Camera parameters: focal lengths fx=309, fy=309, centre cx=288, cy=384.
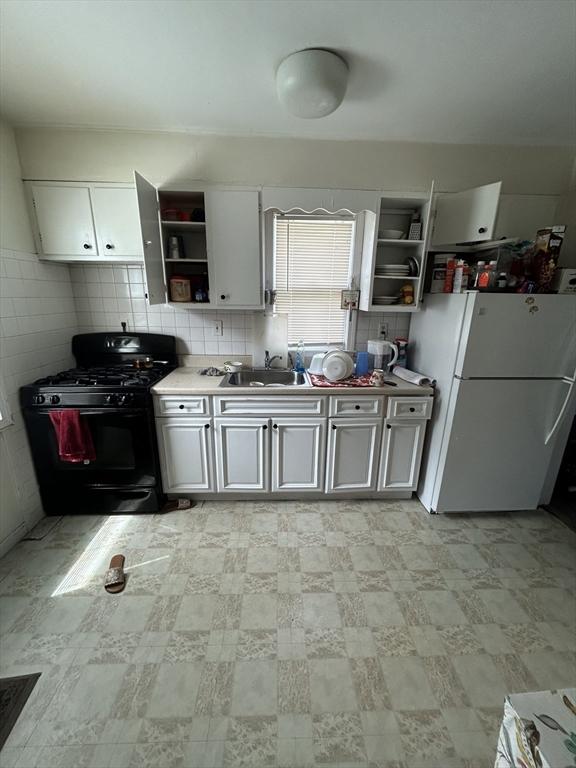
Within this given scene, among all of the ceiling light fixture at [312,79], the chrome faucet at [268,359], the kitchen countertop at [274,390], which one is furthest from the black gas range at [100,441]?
the ceiling light fixture at [312,79]

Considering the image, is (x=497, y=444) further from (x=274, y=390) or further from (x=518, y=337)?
(x=274, y=390)

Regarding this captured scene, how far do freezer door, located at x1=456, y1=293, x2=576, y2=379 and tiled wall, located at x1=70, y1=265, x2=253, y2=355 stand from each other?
1570mm

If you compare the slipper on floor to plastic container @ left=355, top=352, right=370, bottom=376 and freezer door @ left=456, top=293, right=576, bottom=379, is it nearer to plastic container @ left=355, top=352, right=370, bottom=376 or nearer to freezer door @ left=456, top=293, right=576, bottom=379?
plastic container @ left=355, top=352, right=370, bottom=376

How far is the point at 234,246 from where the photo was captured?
2156mm

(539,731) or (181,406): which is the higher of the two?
(181,406)

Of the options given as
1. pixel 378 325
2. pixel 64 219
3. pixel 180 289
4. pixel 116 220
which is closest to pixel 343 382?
pixel 378 325

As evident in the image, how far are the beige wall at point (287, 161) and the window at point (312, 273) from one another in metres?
0.28

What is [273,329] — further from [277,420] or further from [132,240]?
[132,240]

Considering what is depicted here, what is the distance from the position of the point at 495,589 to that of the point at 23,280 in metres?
3.37

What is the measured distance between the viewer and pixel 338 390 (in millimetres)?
2051

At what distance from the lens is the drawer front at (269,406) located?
2.07 m

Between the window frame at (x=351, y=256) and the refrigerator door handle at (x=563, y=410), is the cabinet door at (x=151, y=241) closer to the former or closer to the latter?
the window frame at (x=351, y=256)

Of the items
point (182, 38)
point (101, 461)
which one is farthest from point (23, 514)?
point (182, 38)

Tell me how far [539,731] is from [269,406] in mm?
1677
